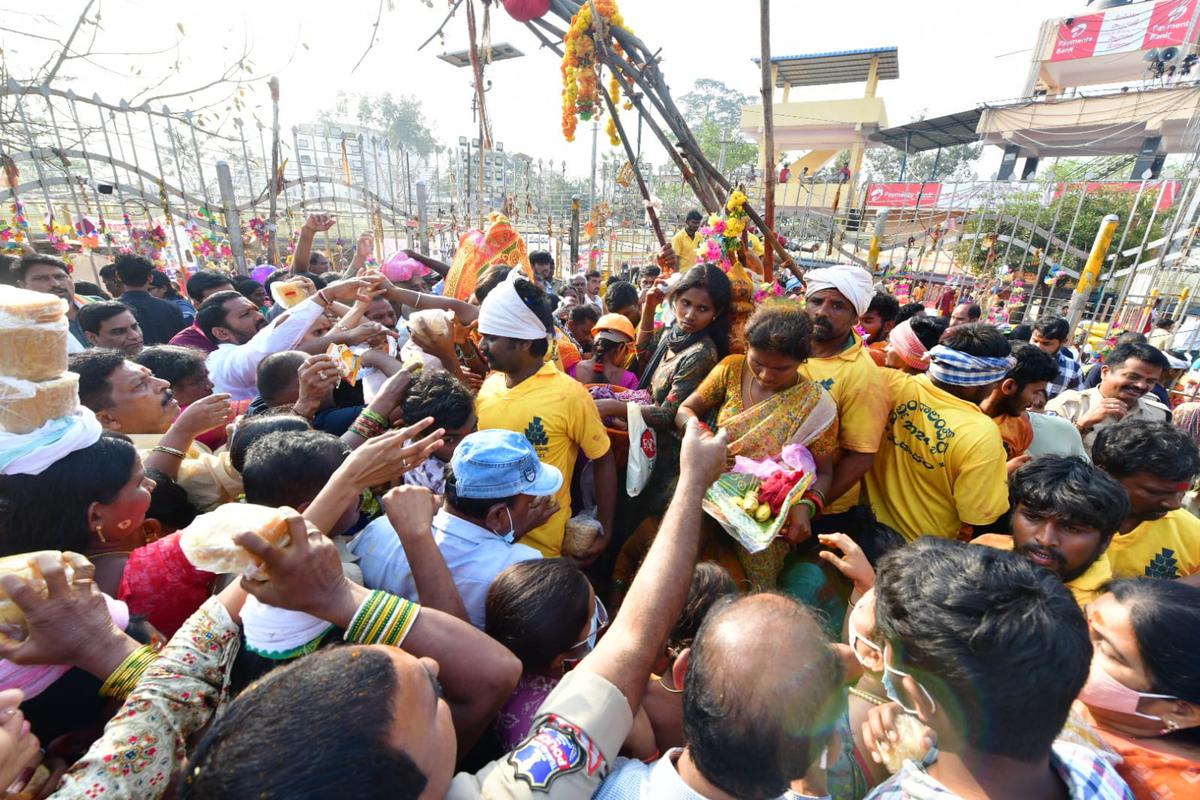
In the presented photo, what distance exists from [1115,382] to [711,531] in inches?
125

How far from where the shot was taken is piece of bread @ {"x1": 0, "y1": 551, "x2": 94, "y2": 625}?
45.7 inches

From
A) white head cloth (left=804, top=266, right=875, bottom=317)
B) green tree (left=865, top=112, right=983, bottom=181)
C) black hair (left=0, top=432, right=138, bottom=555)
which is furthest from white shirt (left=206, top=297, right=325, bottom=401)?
green tree (left=865, top=112, right=983, bottom=181)

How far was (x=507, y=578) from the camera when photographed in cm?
169

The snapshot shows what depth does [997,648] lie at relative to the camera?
108 cm

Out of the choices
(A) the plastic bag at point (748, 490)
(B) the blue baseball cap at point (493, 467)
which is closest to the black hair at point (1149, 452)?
(A) the plastic bag at point (748, 490)

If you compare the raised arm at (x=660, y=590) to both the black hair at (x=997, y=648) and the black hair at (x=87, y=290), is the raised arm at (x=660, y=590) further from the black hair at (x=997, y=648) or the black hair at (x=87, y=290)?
the black hair at (x=87, y=290)

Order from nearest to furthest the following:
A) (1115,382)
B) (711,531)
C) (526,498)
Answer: (526,498)
(711,531)
(1115,382)

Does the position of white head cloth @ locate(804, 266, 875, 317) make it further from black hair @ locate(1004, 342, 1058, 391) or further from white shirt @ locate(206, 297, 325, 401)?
white shirt @ locate(206, 297, 325, 401)

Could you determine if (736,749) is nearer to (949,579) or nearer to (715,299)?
(949,579)

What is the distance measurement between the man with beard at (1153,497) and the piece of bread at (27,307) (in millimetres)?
4158

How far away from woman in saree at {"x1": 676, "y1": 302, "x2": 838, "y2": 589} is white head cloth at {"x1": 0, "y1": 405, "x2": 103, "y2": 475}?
2428mm

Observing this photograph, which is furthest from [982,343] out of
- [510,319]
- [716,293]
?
[510,319]

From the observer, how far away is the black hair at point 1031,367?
302cm

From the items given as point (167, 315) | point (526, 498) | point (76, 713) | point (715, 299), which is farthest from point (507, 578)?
point (167, 315)
